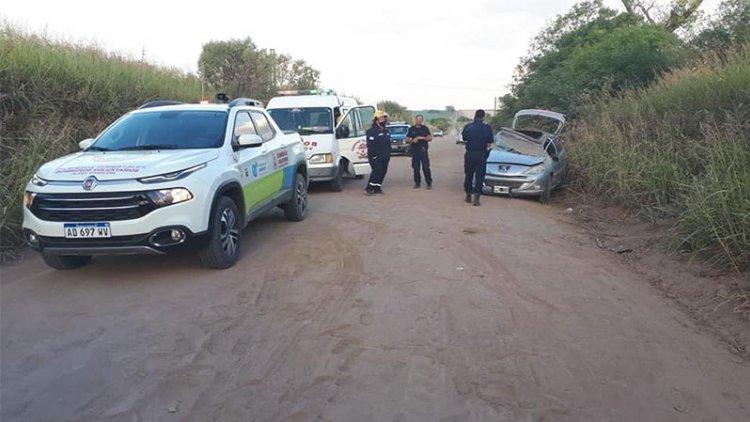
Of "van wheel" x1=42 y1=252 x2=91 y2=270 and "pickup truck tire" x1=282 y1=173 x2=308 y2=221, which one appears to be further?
"pickup truck tire" x1=282 y1=173 x2=308 y2=221

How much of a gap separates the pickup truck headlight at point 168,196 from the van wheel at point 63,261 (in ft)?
4.28

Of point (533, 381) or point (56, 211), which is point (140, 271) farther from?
point (533, 381)

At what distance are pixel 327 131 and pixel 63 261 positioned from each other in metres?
7.11

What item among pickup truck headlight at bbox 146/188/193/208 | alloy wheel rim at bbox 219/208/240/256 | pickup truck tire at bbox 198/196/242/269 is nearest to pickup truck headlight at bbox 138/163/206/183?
pickup truck headlight at bbox 146/188/193/208

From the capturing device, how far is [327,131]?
12398mm

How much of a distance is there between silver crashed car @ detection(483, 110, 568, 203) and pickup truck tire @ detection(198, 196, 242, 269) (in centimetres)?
679

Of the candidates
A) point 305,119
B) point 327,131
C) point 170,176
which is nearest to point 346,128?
point 327,131

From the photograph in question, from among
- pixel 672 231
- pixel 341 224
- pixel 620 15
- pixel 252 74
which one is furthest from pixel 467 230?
pixel 620 15

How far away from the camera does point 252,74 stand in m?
24.4

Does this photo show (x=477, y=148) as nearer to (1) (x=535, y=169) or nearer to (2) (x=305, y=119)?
(1) (x=535, y=169)

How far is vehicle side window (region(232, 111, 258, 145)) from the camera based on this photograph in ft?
22.7

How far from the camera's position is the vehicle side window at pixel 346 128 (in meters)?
12.7

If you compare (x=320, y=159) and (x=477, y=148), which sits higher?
(x=477, y=148)

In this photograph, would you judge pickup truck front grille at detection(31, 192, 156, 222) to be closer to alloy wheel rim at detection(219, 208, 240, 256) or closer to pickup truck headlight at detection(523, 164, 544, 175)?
alloy wheel rim at detection(219, 208, 240, 256)
